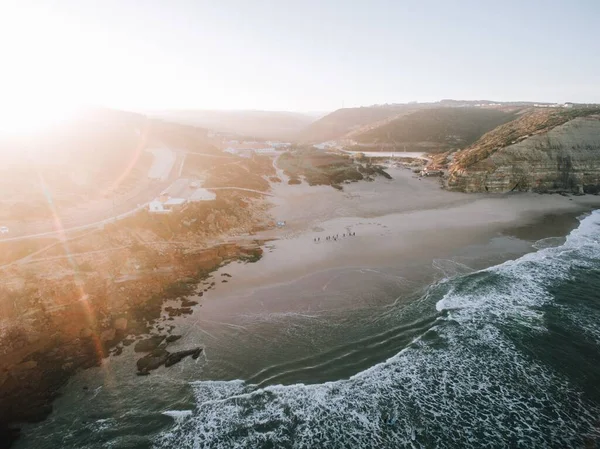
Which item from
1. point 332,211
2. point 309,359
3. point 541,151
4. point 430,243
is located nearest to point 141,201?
point 332,211

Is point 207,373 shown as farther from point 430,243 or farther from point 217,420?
point 430,243

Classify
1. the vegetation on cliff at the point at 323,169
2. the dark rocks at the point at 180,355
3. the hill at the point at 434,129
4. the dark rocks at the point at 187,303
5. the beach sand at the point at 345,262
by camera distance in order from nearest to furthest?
the dark rocks at the point at 180,355 → the beach sand at the point at 345,262 → the dark rocks at the point at 187,303 → the vegetation on cliff at the point at 323,169 → the hill at the point at 434,129

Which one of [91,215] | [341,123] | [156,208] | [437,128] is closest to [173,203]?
[156,208]

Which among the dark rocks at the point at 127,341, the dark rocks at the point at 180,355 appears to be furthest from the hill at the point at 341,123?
the dark rocks at the point at 180,355

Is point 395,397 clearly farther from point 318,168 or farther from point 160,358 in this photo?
point 318,168

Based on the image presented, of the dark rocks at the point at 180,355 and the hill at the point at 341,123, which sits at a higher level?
the hill at the point at 341,123

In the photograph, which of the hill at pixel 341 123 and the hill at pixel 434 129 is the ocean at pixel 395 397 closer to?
the hill at pixel 434 129
